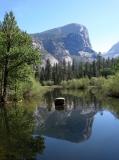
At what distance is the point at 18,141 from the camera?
961 inches

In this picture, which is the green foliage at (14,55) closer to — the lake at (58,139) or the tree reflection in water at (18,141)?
the lake at (58,139)

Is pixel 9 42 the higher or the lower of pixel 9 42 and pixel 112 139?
the higher

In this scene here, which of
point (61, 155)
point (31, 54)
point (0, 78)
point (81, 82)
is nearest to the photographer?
point (61, 155)

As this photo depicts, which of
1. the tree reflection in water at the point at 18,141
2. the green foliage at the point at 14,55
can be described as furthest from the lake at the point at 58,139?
the green foliage at the point at 14,55

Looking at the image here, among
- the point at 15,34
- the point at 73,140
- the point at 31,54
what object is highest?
the point at 15,34

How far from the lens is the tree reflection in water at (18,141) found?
2030 centimetres

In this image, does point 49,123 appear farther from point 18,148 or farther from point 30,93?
point 30,93

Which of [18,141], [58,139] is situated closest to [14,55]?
[58,139]

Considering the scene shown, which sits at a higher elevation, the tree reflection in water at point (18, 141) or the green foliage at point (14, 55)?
the green foliage at point (14, 55)

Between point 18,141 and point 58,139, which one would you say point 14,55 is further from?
point 18,141

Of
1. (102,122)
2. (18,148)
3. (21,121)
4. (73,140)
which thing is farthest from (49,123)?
(18,148)

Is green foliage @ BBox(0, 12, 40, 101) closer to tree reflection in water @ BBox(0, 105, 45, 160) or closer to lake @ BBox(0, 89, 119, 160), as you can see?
lake @ BBox(0, 89, 119, 160)

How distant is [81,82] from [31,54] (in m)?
85.3

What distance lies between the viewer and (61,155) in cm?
2069
